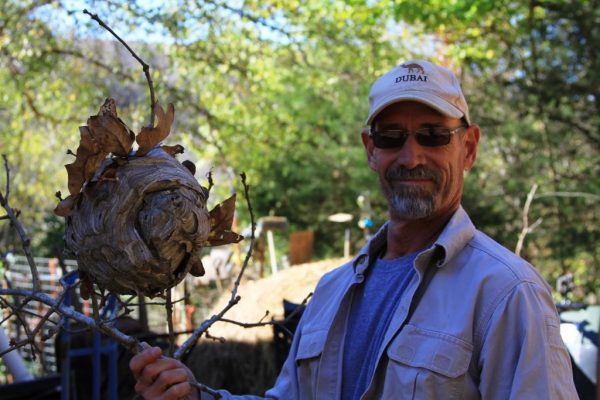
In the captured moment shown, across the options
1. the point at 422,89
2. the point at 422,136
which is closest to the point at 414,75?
the point at 422,89

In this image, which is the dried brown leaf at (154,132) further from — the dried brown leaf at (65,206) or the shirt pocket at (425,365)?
the shirt pocket at (425,365)

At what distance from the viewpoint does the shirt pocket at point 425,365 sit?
192 centimetres

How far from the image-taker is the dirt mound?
7.19 m

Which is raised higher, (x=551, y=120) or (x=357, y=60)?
(x=357, y=60)

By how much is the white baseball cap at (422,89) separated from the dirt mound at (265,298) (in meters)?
4.74

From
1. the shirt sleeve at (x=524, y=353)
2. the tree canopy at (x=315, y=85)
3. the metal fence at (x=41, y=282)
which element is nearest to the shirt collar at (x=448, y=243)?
the shirt sleeve at (x=524, y=353)

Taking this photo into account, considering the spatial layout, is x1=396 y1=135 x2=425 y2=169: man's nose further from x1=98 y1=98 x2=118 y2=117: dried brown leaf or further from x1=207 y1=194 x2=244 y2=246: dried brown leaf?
x1=98 y1=98 x2=118 y2=117: dried brown leaf

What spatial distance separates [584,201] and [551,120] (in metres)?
1.39

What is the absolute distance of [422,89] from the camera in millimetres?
2311

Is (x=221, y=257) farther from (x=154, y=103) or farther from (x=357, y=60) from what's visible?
(x=154, y=103)

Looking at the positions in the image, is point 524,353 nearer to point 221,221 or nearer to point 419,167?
point 419,167

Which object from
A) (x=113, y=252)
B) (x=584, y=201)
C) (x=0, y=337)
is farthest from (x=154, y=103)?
(x=584, y=201)

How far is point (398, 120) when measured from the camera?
7.78ft

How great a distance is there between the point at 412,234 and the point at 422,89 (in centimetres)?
42
